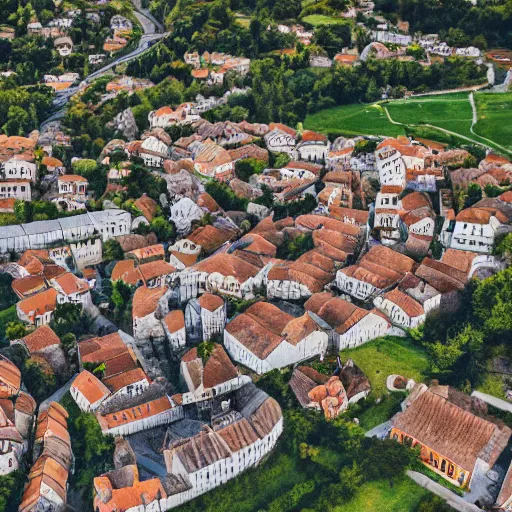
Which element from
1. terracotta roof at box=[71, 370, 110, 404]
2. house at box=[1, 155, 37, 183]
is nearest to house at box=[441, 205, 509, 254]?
terracotta roof at box=[71, 370, 110, 404]

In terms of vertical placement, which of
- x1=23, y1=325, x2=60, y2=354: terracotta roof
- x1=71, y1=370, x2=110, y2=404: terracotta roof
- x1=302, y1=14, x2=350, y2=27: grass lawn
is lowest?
x1=23, y1=325, x2=60, y2=354: terracotta roof

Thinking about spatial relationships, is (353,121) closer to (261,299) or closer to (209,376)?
(261,299)

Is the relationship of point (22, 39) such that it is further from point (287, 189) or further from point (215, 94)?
point (287, 189)

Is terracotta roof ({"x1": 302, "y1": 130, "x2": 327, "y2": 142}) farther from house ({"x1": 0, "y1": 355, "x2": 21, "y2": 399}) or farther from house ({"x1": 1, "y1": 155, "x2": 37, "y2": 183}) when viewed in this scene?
house ({"x1": 0, "y1": 355, "x2": 21, "y2": 399})

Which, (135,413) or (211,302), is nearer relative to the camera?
(135,413)

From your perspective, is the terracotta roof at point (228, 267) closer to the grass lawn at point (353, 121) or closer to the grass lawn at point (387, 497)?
the grass lawn at point (387, 497)

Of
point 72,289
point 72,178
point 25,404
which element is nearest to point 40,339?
point 72,289

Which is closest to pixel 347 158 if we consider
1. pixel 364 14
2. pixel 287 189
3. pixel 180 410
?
pixel 287 189

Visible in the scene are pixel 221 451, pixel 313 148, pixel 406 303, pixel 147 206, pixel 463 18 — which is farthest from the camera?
pixel 463 18
